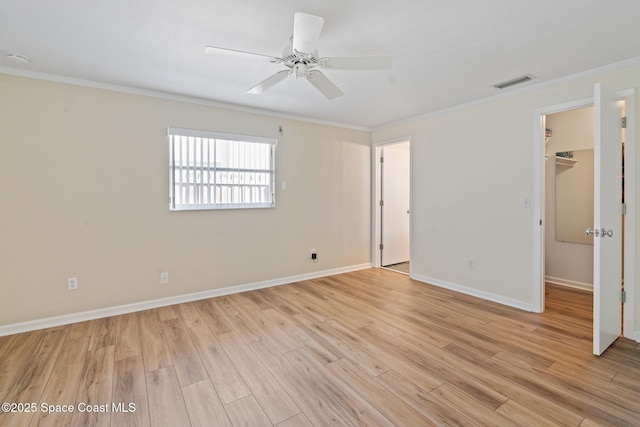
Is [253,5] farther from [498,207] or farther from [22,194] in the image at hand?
[498,207]

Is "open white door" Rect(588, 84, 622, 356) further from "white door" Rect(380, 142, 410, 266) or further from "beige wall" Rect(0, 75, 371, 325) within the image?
"beige wall" Rect(0, 75, 371, 325)

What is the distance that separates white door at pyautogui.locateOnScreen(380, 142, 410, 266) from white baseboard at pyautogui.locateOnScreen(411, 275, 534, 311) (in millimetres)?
936

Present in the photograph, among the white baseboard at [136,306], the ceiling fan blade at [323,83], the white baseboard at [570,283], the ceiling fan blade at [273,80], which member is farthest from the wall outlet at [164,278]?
the white baseboard at [570,283]

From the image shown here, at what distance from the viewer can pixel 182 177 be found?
3.45 m

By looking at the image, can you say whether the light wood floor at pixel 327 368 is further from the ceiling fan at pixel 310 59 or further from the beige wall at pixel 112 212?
the ceiling fan at pixel 310 59

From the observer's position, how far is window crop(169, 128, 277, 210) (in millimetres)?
3428

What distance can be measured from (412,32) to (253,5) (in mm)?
1094

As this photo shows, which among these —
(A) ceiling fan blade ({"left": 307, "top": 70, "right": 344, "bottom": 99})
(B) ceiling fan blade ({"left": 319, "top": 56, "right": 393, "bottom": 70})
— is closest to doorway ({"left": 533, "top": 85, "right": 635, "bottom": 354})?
(B) ceiling fan blade ({"left": 319, "top": 56, "right": 393, "bottom": 70})

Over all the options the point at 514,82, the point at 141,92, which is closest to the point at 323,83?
the point at 514,82

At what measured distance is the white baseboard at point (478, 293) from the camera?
3221 mm

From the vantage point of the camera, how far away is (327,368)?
6.97 ft

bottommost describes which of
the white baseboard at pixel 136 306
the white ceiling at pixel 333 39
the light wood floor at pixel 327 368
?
the light wood floor at pixel 327 368

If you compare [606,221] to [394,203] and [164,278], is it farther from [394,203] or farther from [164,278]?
[164,278]

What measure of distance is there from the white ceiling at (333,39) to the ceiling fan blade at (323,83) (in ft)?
0.82
